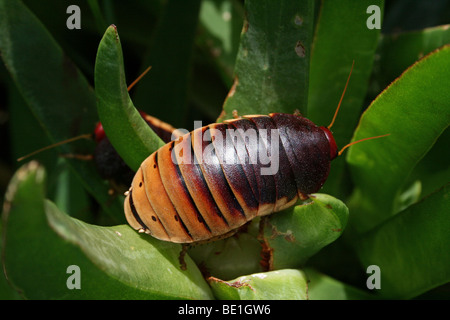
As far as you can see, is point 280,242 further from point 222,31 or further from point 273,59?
point 222,31

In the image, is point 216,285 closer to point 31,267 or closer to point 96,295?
point 96,295

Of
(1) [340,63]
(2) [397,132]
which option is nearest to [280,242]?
(2) [397,132]

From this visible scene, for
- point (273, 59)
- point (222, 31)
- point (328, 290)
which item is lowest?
point (328, 290)

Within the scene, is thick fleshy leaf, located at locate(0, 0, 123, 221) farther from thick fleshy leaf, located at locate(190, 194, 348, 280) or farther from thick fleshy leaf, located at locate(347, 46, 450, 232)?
thick fleshy leaf, located at locate(347, 46, 450, 232)

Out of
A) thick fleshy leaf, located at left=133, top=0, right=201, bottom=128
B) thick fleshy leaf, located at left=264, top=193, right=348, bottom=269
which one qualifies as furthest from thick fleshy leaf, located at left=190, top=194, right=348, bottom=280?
thick fleshy leaf, located at left=133, top=0, right=201, bottom=128

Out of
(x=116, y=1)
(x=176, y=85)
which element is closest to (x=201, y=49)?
(x=176, y=85)

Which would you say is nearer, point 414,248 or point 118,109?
point 118,109
